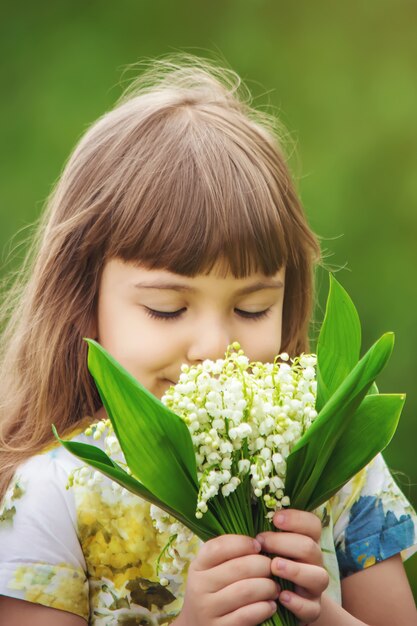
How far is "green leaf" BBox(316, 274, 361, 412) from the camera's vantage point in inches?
55.9

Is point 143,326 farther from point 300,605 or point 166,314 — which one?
point 300,605

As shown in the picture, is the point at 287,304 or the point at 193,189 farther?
the point at 287,304

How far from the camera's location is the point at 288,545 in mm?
1417

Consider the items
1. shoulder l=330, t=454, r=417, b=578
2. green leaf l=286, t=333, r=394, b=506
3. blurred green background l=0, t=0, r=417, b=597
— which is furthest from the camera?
blurred green background l=0, t=0, r=417, b=597

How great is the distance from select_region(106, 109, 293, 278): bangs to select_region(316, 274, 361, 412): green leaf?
1.14 ft

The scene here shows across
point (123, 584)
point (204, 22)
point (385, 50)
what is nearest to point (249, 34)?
point (204, 22)

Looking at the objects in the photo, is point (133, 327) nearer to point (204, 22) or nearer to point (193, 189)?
point (193, 189)

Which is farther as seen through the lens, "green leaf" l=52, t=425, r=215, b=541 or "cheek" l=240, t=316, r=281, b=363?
"cheek" l=240, t=316, r=281, b=363

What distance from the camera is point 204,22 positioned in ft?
13.8

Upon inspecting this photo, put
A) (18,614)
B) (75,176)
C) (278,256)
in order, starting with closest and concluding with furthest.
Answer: (18,614) → (278,256) → (75,176)

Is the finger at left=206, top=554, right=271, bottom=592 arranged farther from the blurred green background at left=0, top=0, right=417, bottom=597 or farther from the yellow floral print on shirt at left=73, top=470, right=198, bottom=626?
the blurred green background at left=0, top=0, right=417, bottom=597

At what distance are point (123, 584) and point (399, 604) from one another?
0.51 m

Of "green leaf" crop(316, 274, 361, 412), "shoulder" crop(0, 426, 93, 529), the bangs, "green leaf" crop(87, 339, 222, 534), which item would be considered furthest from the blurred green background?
"green leaf" crop(87, 339, 222, 534)

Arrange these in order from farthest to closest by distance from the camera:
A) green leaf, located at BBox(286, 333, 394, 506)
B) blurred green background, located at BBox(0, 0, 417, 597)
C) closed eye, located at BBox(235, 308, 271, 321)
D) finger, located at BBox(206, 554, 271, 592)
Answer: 1. blurred green background, located at BBox(0, 0, 417, 597)
2. closed eye, located at BBox(235, 308, 271, 321)
3. finger, located at BBox(206, 554, 271, 592)
4. green leaf, located at BBox(286, 333, 394, 506)
